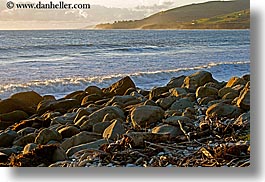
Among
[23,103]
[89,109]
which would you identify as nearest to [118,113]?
[89,109]

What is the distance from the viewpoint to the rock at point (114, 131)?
249 cm

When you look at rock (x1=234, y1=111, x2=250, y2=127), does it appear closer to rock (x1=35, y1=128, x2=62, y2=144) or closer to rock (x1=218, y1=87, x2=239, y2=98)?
rock (x1=218, y1=87, x2=239, y2=98)

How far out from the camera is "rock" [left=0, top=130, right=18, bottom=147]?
2.46 m

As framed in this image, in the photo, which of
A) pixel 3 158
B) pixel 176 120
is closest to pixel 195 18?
pixel 176 120

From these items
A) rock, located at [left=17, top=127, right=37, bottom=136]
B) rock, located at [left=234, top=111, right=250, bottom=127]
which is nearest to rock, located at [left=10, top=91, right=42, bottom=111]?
rock, located at [left=17, top=127, right=37, bottom=136]

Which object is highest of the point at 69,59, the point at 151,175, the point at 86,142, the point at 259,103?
the point at 69,59

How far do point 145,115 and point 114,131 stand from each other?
182 mm

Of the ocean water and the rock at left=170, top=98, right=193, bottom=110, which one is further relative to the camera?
the rock at left=170, top=98, right=193, bottom=110

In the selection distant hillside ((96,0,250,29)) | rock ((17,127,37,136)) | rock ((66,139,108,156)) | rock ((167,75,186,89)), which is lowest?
rock ((66,139,108,156))

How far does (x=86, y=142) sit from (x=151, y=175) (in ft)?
1.17

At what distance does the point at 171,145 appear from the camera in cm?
249

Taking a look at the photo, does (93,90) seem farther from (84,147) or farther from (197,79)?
Result: (197,79)

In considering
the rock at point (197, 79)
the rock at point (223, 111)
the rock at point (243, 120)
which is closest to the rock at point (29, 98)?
the rock at point (197, 79)

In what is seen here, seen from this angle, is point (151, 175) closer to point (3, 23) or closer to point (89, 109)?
point (89, 109)
